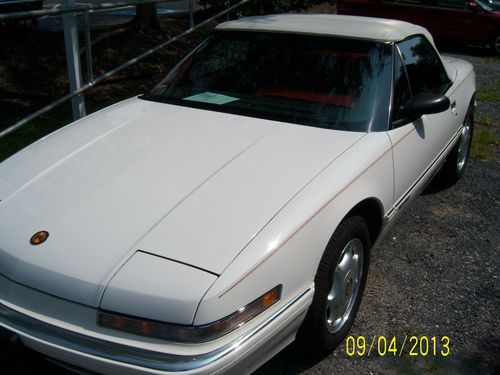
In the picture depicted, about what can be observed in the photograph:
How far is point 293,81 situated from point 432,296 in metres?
1.56

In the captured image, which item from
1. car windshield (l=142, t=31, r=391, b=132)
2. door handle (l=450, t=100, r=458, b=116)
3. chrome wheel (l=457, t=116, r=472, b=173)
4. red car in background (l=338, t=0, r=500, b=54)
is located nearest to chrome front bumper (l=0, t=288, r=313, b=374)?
car windshield (l=142, t=31, r=391, b=132)

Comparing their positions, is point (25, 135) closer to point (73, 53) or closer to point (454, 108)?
point (73, 53)

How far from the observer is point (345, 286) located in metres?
2.89

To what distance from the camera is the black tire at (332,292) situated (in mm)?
2596

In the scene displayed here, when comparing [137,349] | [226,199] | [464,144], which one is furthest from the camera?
[464,144]

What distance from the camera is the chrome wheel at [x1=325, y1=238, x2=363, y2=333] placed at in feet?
9.21

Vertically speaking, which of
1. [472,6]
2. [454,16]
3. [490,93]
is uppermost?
[472,6]

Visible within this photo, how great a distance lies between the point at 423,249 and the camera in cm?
405

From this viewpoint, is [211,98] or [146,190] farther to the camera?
[211,98]

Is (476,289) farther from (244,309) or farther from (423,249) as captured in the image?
(244,309)

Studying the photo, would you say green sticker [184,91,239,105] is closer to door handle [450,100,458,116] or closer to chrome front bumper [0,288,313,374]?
chrome front bumper [0,288,313,374]

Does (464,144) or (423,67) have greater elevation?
(423,67)

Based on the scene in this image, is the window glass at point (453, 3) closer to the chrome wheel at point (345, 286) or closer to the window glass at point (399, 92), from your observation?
the window glass at point (399, 92)

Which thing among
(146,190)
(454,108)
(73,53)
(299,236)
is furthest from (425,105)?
(73,53)
